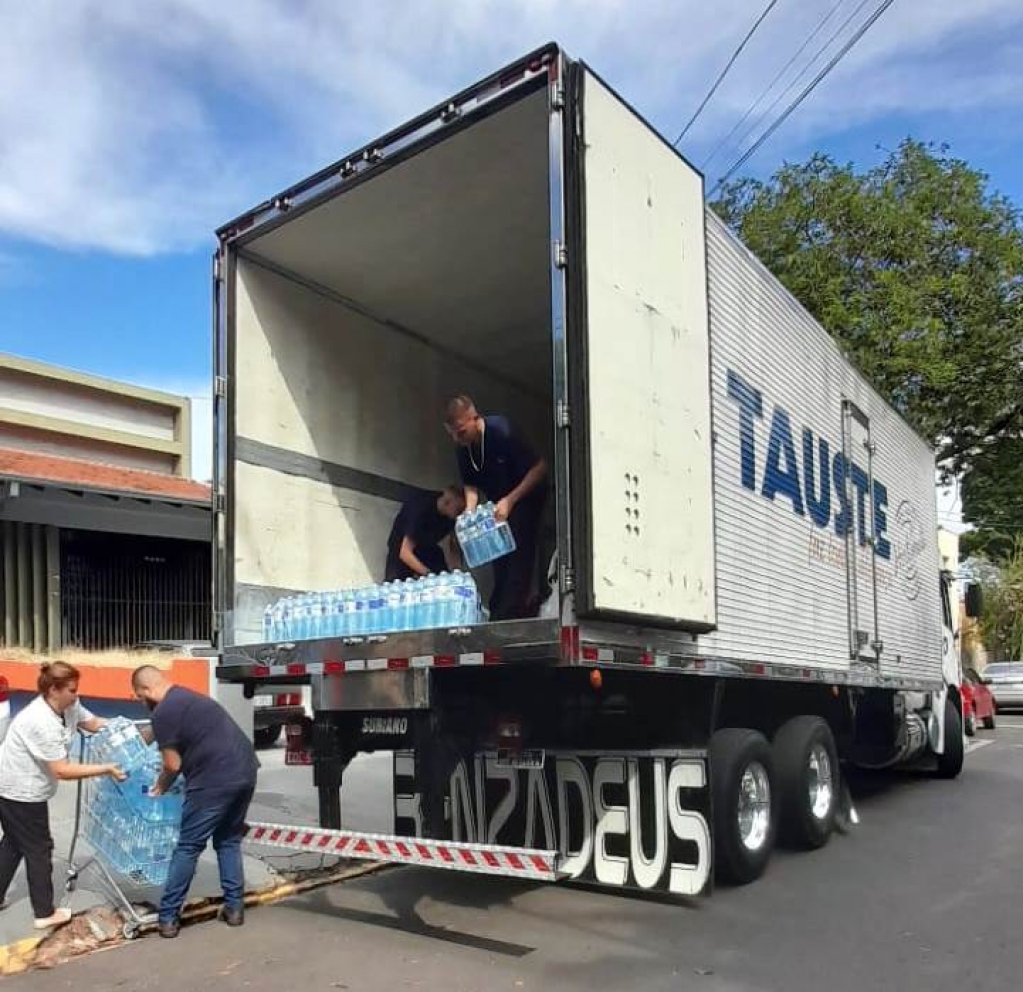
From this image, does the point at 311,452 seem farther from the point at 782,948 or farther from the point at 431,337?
the point at 782,948

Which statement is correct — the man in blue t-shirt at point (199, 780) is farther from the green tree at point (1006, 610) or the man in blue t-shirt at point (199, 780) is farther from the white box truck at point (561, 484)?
the green tree at point (1006, 610)

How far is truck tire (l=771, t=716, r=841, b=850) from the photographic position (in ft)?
25.3

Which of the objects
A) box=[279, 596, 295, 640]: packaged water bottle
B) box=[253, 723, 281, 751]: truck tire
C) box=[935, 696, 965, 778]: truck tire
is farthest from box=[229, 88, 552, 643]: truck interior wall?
box=[935, 696, 965, 778]: truck tire

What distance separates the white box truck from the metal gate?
27.4 ft

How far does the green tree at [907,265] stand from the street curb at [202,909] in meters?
12.8

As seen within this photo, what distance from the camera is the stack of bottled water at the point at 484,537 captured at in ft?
21.5

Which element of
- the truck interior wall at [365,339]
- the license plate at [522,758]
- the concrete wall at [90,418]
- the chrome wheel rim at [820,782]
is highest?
the concrete wall at [90,418]

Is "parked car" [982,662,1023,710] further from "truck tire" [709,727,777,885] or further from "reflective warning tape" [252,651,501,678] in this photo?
"reflective warning tape" [252,651,501,678]

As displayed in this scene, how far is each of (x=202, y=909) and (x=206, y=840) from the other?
2.28 ft

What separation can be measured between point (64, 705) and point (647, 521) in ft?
11.0

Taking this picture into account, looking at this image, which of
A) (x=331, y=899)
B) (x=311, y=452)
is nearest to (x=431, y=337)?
(x=311, y=452)

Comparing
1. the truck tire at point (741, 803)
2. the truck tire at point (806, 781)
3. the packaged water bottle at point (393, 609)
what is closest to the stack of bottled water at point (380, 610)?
the packaged water bottle at point (393, 609)

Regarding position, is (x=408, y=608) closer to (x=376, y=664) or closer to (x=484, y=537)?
(x=376, y=664)

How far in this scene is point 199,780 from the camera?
589cm
